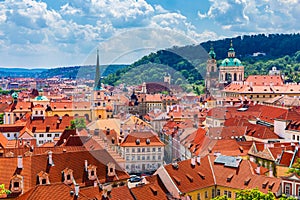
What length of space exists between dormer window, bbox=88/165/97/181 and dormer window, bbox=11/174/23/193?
365 cm

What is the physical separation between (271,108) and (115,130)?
21339mm

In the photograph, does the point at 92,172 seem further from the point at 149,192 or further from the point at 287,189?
the point at 287,189

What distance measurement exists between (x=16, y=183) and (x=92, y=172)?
4.12m

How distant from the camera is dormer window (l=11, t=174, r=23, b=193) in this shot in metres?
24.0

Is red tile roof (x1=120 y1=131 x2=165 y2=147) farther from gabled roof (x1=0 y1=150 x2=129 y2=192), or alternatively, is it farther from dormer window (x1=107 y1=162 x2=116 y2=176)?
dormer window (x1=107 y1=162 x2=116 y2=176)

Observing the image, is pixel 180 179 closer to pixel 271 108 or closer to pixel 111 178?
pixel 111 178

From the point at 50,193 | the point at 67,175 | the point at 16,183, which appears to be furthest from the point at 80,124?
the point at 50,193

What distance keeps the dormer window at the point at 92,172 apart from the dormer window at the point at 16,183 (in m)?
3.65

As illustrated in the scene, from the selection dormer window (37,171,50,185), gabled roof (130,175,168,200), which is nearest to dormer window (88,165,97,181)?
dormer window (37,171,50,185)

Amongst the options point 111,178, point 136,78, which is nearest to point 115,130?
point 136,78

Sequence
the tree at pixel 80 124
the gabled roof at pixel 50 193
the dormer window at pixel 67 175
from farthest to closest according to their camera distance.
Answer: the tree at pixel 80 124
the dormer window at pixel 67 175
the gabled roof at pixel 50 193

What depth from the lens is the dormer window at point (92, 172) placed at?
26.2m

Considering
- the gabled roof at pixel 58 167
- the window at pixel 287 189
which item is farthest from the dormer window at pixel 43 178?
the window at pixel 287 189

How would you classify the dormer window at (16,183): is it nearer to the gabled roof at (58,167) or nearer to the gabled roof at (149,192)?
the gabled roof at (58,167)
